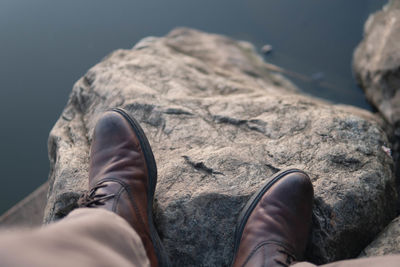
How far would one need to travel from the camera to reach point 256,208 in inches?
54.2

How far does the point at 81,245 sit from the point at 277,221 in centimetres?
86

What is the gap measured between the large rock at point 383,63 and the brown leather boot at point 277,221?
1.38 m

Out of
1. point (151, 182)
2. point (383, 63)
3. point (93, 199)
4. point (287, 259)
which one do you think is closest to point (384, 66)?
point (383, 63)

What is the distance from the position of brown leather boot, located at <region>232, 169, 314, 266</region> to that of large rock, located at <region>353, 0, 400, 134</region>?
1379 mm

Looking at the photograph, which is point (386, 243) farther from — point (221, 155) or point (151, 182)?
point (151, 182)

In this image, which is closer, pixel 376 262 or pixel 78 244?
pixel 78 244

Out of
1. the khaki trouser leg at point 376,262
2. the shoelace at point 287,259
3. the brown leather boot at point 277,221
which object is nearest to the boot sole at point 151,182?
the brown leather boot at point 277,221

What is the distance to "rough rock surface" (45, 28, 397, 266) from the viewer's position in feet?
4.52

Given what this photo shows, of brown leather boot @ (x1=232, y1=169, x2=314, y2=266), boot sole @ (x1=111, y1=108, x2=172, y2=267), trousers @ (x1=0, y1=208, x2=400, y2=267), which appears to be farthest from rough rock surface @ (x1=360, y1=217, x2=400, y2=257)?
boot sole @ (x1=111, y1=108, x2=172, y2=267)

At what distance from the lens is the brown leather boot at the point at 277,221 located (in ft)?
4.27

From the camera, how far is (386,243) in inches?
53.0

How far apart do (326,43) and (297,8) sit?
54 cm

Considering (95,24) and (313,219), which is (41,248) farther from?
(95,24)

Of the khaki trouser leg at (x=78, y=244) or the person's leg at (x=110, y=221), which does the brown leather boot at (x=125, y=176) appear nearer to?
the person's leg at (x=110, y=221)
